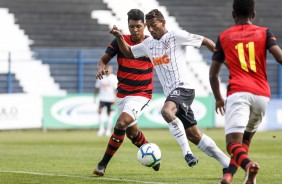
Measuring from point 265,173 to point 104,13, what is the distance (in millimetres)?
20871

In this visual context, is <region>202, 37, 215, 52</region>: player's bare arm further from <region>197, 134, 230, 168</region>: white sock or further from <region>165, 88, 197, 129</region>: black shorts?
<region>197, 134, 230, 168</region>: white sock

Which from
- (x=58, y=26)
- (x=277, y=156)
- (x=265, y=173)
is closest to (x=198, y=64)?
(x=58, y=26)

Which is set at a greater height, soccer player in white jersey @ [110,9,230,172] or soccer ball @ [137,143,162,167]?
soccer player in white jersey @ [110,9,230,172]

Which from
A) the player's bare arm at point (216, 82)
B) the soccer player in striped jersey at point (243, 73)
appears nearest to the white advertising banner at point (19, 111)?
the player's bare arm at point (216, 82)

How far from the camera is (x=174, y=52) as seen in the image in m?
10.8

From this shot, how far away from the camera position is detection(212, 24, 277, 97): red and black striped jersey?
801cm

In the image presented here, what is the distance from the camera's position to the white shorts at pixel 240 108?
7945 mm

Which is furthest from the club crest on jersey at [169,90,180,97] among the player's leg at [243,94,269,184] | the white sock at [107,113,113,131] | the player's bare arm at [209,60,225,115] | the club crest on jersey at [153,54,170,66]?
the white sock at [107,113,113,131]

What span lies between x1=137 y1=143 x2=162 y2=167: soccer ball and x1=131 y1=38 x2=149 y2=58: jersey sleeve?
1233 mm

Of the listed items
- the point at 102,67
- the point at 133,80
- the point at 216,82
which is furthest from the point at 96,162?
the point at 216,82

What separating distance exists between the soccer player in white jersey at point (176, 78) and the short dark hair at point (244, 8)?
7.65 ft

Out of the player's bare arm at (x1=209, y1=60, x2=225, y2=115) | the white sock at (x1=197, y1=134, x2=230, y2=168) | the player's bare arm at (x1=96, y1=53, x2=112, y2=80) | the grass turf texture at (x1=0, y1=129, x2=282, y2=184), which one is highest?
the player's bare arm at (x1=209, y1=60, x2=225, y2=115)

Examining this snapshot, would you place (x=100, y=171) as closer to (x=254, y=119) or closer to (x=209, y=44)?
(x=209, y=44)

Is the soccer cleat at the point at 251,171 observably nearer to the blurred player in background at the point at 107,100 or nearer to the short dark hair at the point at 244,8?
the short dark hair at the point at 244,8
